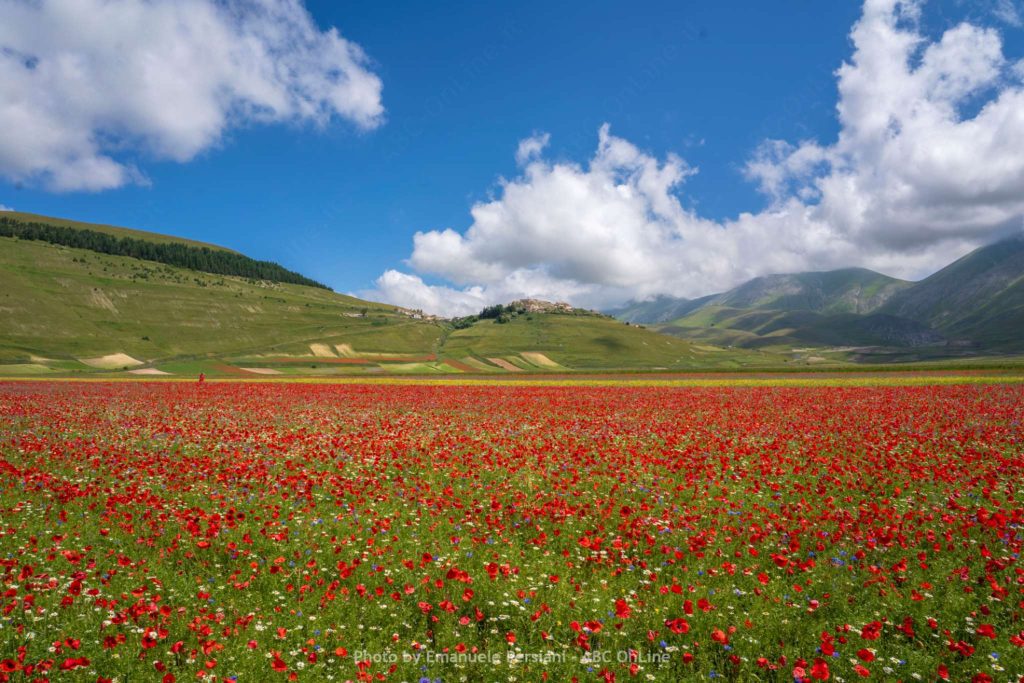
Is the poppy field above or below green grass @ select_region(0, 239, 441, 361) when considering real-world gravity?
below

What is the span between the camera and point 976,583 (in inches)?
313

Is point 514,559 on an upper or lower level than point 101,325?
lower

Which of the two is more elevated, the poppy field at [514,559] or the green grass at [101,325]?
the green grass at [101,325]

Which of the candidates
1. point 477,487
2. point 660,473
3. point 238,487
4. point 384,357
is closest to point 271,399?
point 238,487

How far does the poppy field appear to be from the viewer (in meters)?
6.21

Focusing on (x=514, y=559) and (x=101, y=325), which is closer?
(x=514, y=559)

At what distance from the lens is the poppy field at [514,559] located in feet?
20.4

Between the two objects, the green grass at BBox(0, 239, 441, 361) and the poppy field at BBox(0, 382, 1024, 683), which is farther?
the green grass at BBox(0, 239, 441, 361)

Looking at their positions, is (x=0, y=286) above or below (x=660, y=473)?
above

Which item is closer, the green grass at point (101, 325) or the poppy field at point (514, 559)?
the poppy field at point (514, 559)

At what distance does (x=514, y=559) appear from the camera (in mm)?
9336

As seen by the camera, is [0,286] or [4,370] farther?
[0,286]

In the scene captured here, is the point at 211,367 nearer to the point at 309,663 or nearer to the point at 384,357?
the point at 384,357

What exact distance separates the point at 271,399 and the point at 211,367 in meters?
89.8
